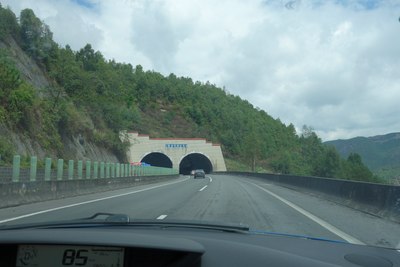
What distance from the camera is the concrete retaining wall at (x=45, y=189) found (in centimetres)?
1750

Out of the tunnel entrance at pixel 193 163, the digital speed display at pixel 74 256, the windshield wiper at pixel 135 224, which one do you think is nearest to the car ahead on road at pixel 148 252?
the digital speed display at pixel 74 256

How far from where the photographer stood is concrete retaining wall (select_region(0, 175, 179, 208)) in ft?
57.4

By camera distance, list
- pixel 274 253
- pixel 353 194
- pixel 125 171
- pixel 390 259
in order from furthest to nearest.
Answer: pixel 125 171
pixel 353 194
pixel 390 259
pixel 274 253

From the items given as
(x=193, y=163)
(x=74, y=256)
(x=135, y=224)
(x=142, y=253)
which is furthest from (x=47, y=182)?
(x=193, y=163)

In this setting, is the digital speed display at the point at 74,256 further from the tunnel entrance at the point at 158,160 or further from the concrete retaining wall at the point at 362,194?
the tunnel entrance at the point at 158,160

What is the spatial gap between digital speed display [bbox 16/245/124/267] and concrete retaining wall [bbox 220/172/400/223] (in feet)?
40.2

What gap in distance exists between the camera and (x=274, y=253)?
314 cm

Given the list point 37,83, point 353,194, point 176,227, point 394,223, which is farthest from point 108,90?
point 176,227

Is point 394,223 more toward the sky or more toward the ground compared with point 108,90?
more toward the ground

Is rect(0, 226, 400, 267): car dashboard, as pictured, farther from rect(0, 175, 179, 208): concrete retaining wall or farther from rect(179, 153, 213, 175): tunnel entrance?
rect(179, 153, 213, 175): tunnel entrance

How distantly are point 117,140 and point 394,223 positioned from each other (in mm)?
57318

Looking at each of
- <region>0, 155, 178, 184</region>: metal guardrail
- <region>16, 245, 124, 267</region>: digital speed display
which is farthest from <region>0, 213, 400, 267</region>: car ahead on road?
<region>0, 155, 178, 184</region>: metal guardrail

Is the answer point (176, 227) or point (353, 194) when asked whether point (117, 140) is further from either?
point (176, 227)

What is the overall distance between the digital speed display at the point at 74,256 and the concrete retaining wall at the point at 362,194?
1225cm
